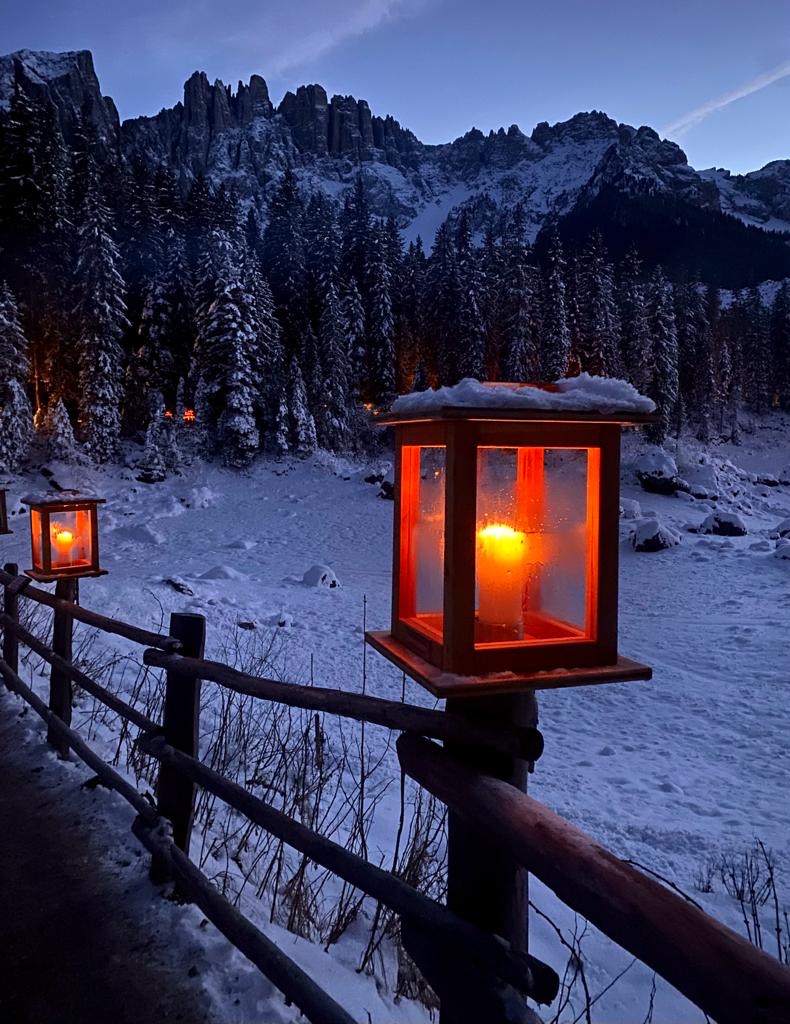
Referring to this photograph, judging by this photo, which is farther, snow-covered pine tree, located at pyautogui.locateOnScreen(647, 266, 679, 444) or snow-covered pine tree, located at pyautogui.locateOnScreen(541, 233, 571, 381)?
snow-covered pine tree, located at pyautogui.locateOnScreen(647, 266, 679, 444)

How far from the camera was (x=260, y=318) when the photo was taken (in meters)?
32.1

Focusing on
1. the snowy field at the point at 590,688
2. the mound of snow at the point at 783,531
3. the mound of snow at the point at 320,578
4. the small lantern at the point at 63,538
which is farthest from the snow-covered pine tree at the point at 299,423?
the small lantern at the point at 63,538

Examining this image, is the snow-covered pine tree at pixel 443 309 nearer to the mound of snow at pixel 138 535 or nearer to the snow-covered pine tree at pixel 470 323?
the snow-covered pine tree at pixel 470 323

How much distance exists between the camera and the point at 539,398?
73.7 inches

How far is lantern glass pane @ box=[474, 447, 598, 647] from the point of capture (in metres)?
2.01

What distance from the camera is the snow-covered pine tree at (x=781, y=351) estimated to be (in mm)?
58562

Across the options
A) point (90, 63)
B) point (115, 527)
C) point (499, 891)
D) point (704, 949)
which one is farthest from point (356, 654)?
point (90, 63)

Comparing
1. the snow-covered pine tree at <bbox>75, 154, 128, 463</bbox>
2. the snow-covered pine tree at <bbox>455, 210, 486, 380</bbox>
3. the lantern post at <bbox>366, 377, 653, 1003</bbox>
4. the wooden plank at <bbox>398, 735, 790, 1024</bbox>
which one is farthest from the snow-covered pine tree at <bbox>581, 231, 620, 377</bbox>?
the wooden plank at <bbox>398, 735, 790, 1024</bbox>

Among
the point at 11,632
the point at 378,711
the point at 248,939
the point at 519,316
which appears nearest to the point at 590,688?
the point at 11,632

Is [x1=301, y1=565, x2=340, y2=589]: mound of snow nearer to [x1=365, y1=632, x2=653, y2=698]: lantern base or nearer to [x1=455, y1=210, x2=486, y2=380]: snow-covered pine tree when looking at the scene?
[x1=365, y1=632, x2=653, y2=698]: lantern base

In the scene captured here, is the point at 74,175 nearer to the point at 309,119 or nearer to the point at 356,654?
the point at 356,654

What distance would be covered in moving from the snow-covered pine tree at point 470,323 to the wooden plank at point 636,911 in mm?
35273

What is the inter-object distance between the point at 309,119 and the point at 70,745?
16463 centimetres

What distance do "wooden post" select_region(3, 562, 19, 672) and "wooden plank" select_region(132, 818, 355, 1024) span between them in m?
3.57
